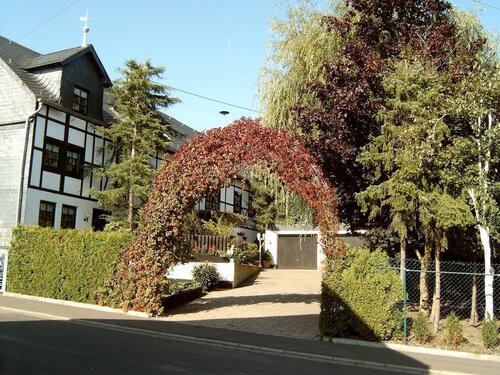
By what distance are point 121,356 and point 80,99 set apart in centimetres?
1953

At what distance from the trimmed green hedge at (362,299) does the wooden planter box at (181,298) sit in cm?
504

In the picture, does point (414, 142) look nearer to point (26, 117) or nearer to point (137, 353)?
point (137, 353)

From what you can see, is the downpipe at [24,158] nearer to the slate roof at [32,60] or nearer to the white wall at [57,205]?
the white wall at [57,205]

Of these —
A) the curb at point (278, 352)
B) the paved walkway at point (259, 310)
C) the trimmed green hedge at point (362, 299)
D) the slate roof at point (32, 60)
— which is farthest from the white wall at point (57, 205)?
the trimmed green hedge at point (362, 299)

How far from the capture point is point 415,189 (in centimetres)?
1201

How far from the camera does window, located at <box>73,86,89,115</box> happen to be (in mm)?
24656

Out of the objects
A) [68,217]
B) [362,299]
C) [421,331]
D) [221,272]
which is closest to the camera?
[421,331]

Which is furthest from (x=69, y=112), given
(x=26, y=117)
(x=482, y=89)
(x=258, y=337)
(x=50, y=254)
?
(x=482, y=89)

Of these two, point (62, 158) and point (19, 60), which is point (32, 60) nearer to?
point (19, 60)

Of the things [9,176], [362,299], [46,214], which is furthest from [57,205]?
[362,299]

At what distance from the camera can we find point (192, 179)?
43.4 feet

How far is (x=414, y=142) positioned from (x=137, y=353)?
8042 millimetres

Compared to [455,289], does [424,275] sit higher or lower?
higher

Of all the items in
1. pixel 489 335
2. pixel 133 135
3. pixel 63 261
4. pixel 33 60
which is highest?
pixel 33 60
